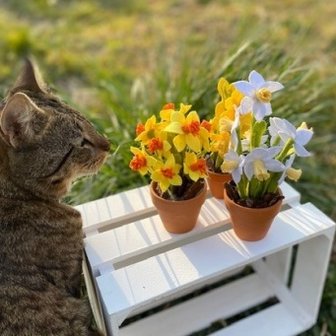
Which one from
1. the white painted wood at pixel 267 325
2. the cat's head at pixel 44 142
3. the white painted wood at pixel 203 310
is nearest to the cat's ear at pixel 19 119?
the cat's head at pixel 44 142

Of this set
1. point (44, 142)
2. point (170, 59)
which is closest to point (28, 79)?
point (44, 142)

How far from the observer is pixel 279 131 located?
1.15m

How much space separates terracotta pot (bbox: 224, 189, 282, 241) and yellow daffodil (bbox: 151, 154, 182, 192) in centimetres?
17

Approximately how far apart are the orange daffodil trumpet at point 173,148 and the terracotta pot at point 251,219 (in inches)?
5.5

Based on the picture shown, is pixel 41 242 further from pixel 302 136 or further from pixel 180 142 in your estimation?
pixel 302 136

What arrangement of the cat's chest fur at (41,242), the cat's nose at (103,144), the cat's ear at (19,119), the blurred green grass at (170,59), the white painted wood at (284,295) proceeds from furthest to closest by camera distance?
the blurred green grass at (170,59), the white painted wood at (284,295), the cat's nose at (103,144), the cat's chest fur at (41,242), the cat's ear at (19,119)

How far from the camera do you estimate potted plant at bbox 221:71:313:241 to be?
44.8 inches

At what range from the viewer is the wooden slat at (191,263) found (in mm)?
1213

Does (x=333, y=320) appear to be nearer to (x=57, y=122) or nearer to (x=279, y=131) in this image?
(x=279, y=131)

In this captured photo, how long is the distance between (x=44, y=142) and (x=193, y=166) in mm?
387

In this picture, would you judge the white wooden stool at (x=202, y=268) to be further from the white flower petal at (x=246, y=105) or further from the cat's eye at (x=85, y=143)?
the white flower petal at (x=246, y=105)

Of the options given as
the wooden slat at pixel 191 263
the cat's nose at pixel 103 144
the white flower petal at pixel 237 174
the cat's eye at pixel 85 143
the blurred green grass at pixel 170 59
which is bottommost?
the blurred green grass at pixel 170 59

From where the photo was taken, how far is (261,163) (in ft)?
3.74

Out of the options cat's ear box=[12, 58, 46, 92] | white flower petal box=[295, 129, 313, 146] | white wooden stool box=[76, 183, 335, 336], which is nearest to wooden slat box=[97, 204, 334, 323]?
white wooden stool box=[76, 183, 335, 336]
